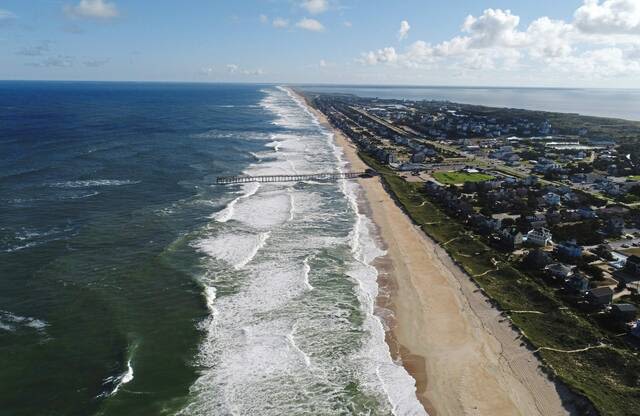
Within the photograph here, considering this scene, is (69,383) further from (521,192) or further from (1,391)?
(521,192)

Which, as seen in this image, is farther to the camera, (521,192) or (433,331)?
(521,192)

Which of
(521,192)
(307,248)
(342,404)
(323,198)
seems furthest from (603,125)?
(342,404)

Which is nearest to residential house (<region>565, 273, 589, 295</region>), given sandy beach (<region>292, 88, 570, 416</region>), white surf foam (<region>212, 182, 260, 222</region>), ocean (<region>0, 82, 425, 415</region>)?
sandy beach (<region>292, 88, 570, 416</region>)

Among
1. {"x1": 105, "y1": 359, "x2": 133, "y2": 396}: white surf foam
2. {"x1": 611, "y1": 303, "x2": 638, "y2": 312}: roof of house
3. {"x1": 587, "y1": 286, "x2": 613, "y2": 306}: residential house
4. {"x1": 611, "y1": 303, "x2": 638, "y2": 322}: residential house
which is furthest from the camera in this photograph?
{"x1": 587, "y1": 286, "x2": 613, "y2": 306}: residential house

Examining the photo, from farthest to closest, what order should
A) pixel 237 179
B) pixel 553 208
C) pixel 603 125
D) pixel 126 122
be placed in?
1. pixel 603 125
2. pixel 126 122
3. pixel 237 179
4. pixel 553 208

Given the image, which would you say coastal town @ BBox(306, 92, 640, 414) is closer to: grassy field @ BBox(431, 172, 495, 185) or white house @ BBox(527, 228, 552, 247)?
white house @ BBox(527, 228, 552, 247)

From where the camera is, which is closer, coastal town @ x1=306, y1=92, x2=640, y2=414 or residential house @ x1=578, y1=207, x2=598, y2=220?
coastal town @ x1=306, y1=92, x2=640, y2=414
